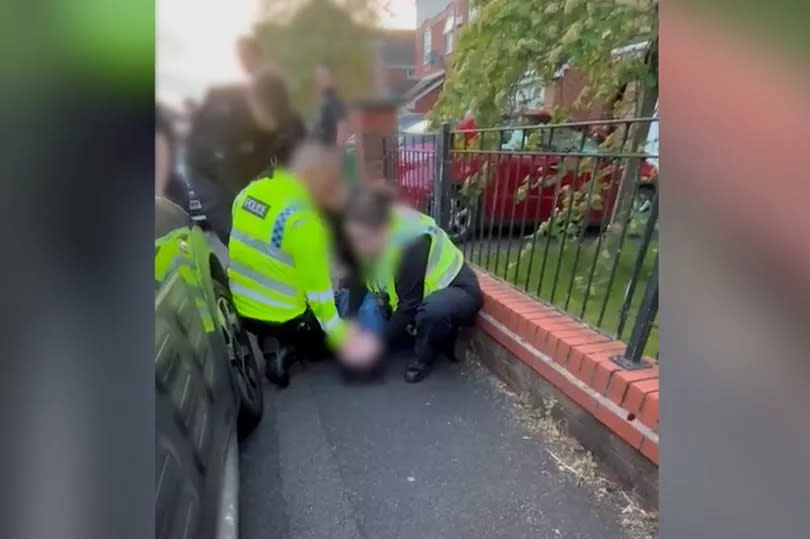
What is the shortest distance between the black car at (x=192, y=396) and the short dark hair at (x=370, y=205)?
20 centimetres

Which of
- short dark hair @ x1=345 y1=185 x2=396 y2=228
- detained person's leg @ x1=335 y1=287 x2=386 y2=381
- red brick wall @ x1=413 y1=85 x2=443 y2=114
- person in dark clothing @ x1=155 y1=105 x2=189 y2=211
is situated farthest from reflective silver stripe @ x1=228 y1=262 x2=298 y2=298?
person in dark clothing @ x1=155 y1=105 x2=189 y2=211

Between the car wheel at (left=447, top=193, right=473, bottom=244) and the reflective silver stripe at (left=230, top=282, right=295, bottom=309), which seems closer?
the reflective silver stripe at (left=230, top=282, right=295, bottom=309)

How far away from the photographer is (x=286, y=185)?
0.77 meters

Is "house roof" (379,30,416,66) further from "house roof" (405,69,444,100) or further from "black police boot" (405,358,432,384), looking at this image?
"black police boot" (405,358,432,384)

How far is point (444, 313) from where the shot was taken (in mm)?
3332

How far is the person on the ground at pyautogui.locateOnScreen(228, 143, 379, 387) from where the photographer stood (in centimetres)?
74

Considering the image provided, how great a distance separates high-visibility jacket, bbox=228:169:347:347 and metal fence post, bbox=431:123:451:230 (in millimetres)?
1266

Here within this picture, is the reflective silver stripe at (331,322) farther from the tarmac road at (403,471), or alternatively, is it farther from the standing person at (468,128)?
the standing person at (468,128)

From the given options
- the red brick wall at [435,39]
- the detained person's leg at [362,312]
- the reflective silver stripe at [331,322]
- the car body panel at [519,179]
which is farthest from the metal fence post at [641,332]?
the red brick wall at [435,39]
